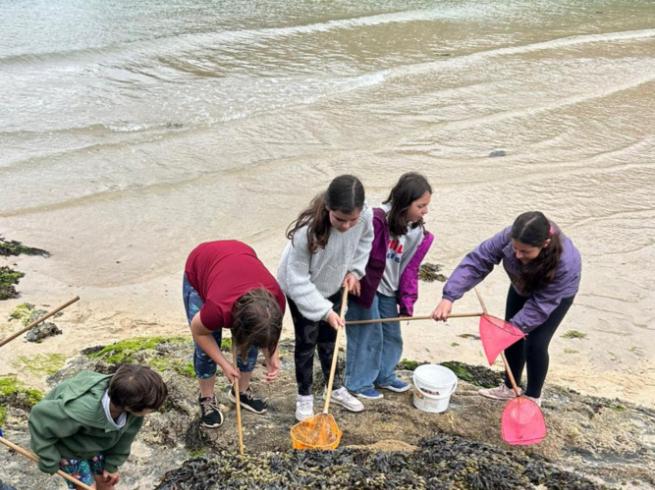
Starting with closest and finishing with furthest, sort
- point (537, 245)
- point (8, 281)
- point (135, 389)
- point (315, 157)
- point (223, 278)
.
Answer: point (135, 389) < point (223, 278) < point (537, 245) < point (8, 281) < point (315, 157)

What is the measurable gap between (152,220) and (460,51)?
480 inches

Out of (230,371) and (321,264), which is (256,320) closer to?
(230,371)

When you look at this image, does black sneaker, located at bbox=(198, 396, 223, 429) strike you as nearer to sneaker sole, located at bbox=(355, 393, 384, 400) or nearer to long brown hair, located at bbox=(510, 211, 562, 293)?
sneaker sole, located at bbox=(355, 393, 384, 400)

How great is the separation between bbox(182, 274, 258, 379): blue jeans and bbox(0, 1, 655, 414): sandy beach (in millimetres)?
1566

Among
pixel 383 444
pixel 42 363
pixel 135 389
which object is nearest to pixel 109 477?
pixel 135 389

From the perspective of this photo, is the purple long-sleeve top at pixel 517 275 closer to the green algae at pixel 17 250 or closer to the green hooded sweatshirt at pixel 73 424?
the green hooded sweatshirt at pixel 73 424

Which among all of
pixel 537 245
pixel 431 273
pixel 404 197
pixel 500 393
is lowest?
pixel 431 273

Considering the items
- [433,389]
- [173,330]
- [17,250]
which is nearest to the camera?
[433,389]

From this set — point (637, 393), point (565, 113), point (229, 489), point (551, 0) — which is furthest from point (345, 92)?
point (551, 0)

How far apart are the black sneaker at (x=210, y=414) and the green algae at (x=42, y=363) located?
A: 5.10 ft

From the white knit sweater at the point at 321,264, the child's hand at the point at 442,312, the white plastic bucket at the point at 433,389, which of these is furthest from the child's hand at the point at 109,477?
the child's hand at the point at 442,312

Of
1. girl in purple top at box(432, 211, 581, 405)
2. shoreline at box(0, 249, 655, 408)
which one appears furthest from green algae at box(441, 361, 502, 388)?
girl in purple top at box(432, 211, 581, 405)

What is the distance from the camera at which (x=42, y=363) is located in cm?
501

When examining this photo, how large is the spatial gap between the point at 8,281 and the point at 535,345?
17.6ft
